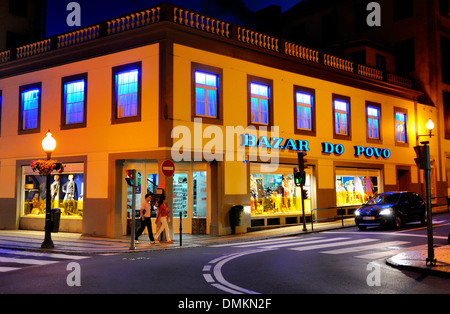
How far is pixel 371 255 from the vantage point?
12.2m

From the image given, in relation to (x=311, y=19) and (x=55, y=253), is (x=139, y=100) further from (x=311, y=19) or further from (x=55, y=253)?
(x=311, y=19)

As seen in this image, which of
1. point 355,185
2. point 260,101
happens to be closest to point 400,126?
point 355,185

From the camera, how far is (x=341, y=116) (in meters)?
25.0

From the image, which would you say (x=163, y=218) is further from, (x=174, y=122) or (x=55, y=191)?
(x=55, y=191)

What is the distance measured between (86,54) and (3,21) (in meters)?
11.5

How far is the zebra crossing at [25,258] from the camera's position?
11.3 m

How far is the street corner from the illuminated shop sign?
962 centimetres

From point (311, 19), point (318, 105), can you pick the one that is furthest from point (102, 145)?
point (311, 19)

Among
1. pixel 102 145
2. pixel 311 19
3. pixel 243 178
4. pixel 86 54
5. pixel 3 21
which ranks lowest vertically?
pixel 243 178

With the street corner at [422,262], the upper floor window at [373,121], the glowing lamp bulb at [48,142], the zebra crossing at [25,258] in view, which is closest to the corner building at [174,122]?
the upper floor window at [373,121]
